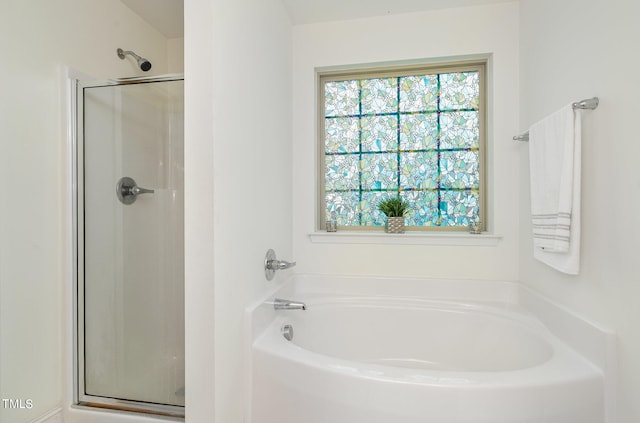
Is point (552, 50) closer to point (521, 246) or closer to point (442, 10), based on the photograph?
point (442, 10)

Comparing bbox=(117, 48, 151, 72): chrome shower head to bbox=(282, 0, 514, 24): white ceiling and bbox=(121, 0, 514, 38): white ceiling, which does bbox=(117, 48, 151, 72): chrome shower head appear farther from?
bbox=(282, 0, 514, 24): white ceiling

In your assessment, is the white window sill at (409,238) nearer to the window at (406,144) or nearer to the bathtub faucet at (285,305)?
the window at (406,144)

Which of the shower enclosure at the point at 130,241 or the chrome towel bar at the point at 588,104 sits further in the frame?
the shower enclosure at the point at 130,241

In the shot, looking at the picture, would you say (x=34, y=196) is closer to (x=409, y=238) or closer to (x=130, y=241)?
(x=130, y=241)

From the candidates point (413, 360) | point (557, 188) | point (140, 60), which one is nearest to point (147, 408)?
point (413, 360)

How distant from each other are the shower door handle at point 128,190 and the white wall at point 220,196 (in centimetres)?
71

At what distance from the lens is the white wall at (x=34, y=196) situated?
1302 mm

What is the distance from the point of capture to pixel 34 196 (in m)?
1.41

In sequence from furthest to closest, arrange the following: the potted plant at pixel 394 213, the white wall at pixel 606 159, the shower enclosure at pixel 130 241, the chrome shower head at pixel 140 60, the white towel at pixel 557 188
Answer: the potted plant at pixel 394 213, the chrome shower head at pixel 140 60, the shower enclosure at pixel 130 241, the white towel at pixel 557 188, the white wall at pixel 606 159

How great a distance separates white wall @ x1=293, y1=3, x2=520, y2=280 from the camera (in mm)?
1936

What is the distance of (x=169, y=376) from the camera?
1.59 metres

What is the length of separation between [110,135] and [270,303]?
4.08ft

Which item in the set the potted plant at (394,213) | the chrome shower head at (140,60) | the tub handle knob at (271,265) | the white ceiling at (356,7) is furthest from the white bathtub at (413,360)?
the white ceiling at (356,7)

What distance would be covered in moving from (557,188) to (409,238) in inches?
33.8
